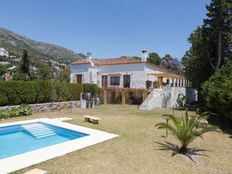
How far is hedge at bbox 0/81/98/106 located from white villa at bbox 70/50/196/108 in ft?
22.8

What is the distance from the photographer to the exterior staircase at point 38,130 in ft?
45.3

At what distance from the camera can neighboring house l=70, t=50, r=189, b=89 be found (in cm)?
3262

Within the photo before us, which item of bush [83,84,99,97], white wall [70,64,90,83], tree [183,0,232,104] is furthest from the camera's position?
white wall [70,64,90,83]

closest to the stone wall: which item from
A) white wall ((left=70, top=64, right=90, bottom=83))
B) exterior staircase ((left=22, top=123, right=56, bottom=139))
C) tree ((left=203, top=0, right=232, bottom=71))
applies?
exterior staircase ((left=22, top=123, right=56, bottom=139))

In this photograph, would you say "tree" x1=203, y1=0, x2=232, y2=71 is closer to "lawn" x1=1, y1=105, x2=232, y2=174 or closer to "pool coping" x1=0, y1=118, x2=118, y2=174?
"lawn" x1=1, y1=105, x2=232, y2=174

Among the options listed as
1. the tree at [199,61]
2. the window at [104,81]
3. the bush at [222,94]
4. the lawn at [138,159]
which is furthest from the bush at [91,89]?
the lawn at [138,159]

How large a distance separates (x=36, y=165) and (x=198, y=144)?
7.61 metres

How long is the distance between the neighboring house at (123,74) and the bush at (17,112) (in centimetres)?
1655

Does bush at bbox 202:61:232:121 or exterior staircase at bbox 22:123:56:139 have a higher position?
bush at bbox 202:61:232:121

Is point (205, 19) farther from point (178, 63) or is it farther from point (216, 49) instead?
point (178, 63)

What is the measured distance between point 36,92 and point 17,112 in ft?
12.1

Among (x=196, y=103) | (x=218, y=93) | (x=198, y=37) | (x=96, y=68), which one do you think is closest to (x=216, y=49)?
(x=198, y=37)

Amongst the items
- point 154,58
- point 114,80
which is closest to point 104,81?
point 114,80

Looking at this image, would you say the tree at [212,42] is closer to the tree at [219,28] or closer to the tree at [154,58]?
the tree at [219,28]
